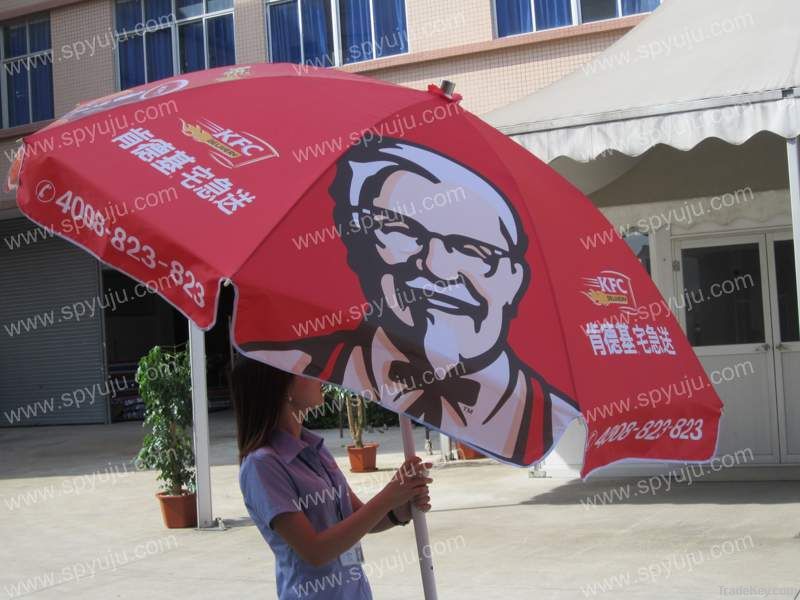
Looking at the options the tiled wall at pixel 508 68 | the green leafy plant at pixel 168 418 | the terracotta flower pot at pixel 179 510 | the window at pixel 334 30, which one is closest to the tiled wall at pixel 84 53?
the window at pixel 334 30

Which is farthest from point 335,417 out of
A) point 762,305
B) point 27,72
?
point 762,305

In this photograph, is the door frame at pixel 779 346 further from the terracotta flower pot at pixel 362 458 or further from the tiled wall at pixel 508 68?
the tiled wall at pixel 508 68

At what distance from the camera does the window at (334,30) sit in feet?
48.7

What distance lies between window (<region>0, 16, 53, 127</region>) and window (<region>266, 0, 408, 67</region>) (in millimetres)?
4947

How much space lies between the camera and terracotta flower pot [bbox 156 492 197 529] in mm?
8712

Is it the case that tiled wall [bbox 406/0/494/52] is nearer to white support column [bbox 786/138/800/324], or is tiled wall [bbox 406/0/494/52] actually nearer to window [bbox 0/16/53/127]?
window [bbox 0/16/53/127]

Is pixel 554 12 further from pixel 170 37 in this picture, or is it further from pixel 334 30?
pixel 170 37

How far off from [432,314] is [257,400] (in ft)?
2.22

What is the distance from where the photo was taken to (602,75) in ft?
28.7

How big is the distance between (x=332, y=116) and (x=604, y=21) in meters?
11.3

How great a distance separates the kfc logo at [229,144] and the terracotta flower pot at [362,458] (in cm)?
917

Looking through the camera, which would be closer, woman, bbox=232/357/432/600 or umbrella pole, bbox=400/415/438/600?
woman, bbox=232/357/432/600

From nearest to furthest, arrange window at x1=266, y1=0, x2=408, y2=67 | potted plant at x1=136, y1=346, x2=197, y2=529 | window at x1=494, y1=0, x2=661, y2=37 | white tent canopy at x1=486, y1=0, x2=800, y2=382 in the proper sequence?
white tent canopy at x1=486, y1=0, x2=800, y2=382 < potted plant at x1=136, y1=346, x2=197, y2=529 < window at x1=494, y1=0, x2=661, y2=37 < window at x1=266, y1=0, x2=408, y2=67

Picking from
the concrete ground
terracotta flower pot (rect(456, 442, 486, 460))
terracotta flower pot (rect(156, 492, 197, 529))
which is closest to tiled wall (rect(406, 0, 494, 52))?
terracotta flower pot (rect(456, 442, 486, 460))
